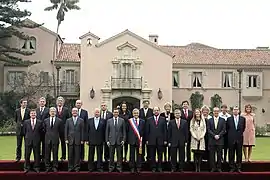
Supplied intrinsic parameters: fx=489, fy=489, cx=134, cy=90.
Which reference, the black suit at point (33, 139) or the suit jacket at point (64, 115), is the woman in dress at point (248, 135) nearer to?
the suit jacket at point (64, 115)

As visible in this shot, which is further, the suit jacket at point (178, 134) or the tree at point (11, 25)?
the tree at point (11, 25)

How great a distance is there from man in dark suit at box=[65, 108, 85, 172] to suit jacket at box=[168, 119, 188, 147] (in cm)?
215

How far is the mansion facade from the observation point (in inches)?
1555

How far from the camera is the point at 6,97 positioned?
3962 centimetres

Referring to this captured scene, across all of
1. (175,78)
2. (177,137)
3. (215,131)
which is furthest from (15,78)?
(215,131)

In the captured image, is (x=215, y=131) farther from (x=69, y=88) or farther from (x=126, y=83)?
(x=69, y=88)

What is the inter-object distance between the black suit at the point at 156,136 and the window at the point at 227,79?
107ft

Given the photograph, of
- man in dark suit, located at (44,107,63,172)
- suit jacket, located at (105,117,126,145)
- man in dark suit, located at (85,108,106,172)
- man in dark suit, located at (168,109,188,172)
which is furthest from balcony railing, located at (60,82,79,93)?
man in dark suit, located at (168,109,188,172)

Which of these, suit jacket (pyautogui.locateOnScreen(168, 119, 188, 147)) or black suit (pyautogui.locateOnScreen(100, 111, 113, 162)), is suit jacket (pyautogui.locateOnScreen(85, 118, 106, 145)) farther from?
suit jacket (pyautogui.locateOnScreen(168, 119, 188, 147))

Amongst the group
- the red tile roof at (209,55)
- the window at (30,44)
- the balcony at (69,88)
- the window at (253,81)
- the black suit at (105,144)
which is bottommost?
the black suit at (105,144)

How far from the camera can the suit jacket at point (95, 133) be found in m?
11.8

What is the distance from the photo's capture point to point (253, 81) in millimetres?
43656

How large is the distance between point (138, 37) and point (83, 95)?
6.46m

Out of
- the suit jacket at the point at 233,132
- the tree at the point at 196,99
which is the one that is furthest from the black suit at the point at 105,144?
the tree at the point at 196,99
